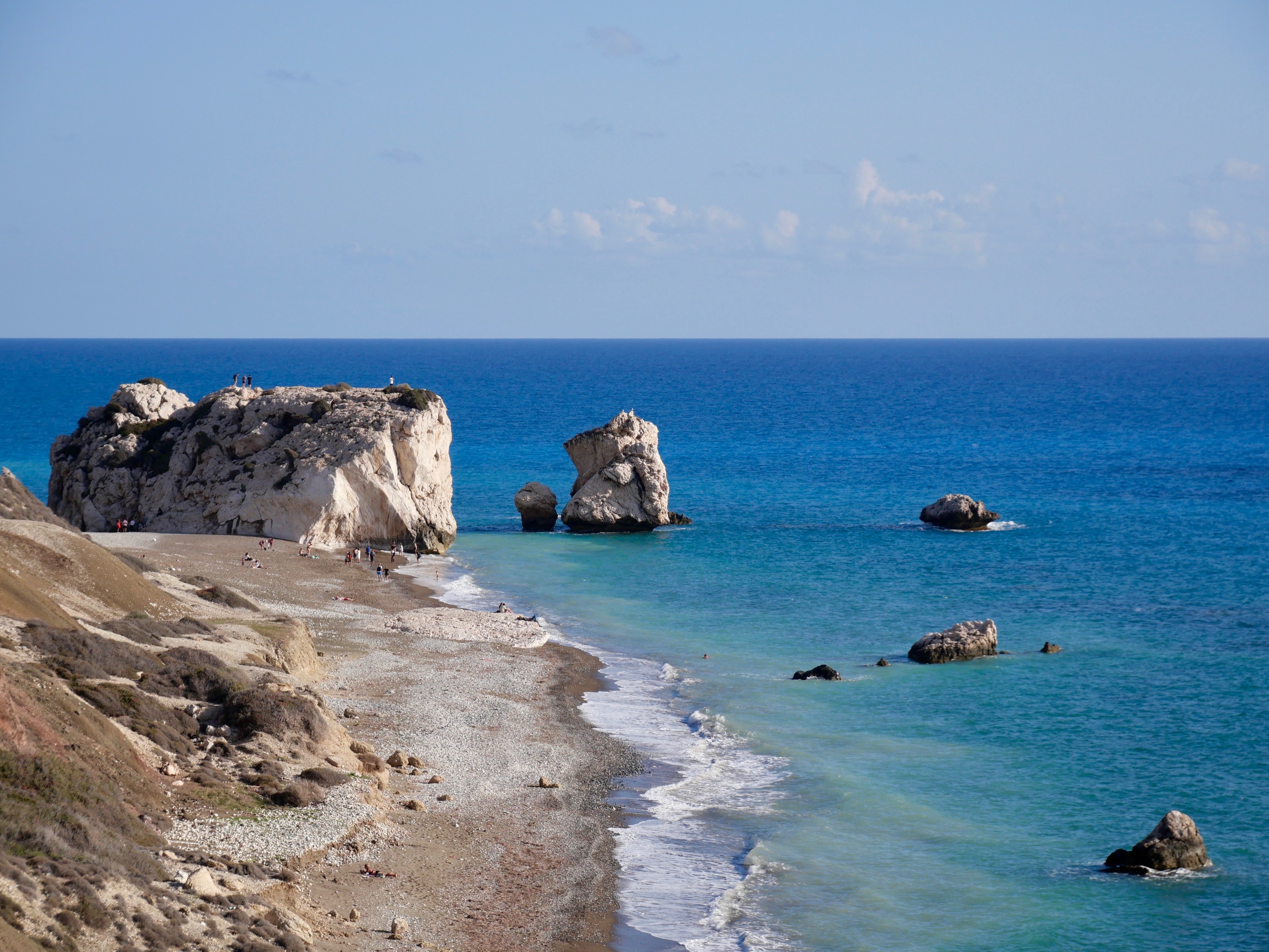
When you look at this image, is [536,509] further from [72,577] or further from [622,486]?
[72,577]

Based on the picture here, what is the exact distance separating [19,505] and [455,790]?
76.3ft

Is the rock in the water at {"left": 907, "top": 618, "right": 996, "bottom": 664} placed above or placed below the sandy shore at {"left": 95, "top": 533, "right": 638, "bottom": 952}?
above

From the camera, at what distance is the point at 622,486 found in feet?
Result: 240

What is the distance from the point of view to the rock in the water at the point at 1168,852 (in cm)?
2548

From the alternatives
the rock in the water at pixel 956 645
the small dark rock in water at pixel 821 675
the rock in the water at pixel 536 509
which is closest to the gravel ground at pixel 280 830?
the small dark rock in water at pixel 821 675

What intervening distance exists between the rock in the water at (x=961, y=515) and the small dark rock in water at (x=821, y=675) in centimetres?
3309

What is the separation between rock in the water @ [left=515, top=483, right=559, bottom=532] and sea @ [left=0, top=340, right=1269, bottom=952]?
1200 millimetres

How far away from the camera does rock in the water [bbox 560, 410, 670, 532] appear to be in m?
72.7

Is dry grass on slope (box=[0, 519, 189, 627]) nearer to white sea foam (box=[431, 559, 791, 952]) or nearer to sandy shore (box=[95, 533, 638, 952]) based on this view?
sandy shore (box=[95, 533, 638, 952])

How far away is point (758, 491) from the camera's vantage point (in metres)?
87.1

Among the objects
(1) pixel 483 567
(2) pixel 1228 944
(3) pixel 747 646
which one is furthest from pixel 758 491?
(2) pixel 1228 944

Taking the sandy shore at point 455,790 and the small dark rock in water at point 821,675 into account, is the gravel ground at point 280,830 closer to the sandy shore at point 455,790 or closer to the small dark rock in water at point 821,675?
the sandy shore at point 455,790

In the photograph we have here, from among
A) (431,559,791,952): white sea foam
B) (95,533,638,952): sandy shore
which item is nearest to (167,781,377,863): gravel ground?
(95,533,638,952): sandy shore

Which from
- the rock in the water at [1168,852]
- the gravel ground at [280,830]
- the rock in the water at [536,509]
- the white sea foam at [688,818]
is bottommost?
the white sea foam at [688,818]
